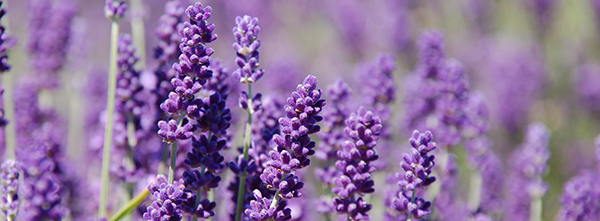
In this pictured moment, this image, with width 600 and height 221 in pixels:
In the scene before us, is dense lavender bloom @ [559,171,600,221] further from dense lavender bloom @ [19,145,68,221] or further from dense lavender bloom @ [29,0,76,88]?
dense lavender bloom @ [29,0,76,88]

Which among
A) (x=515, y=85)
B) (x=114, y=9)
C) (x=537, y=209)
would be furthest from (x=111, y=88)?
(x=515, y=85)

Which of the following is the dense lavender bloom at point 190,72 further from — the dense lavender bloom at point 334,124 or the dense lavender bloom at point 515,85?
the dense lavender bloom at point 515,85

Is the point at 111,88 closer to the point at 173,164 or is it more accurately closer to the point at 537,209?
the point at 173,164

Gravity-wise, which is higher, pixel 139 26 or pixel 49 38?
pixel 49 38

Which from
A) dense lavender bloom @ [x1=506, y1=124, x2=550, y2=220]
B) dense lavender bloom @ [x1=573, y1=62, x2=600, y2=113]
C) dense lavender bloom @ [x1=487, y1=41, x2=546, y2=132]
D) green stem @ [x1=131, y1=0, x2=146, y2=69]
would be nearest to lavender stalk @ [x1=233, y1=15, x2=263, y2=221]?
green stem @ [x1=131, y1=0, x2=146, y2=69]

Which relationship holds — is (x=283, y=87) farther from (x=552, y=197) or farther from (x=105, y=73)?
(x=552, y=197)

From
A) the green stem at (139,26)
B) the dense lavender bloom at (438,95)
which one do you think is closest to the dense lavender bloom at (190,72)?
the green stem at (139,26)

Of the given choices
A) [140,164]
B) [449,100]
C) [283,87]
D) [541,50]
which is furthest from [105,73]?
[541,50]

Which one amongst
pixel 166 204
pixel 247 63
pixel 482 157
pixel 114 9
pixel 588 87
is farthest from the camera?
→ pixel 588 87
